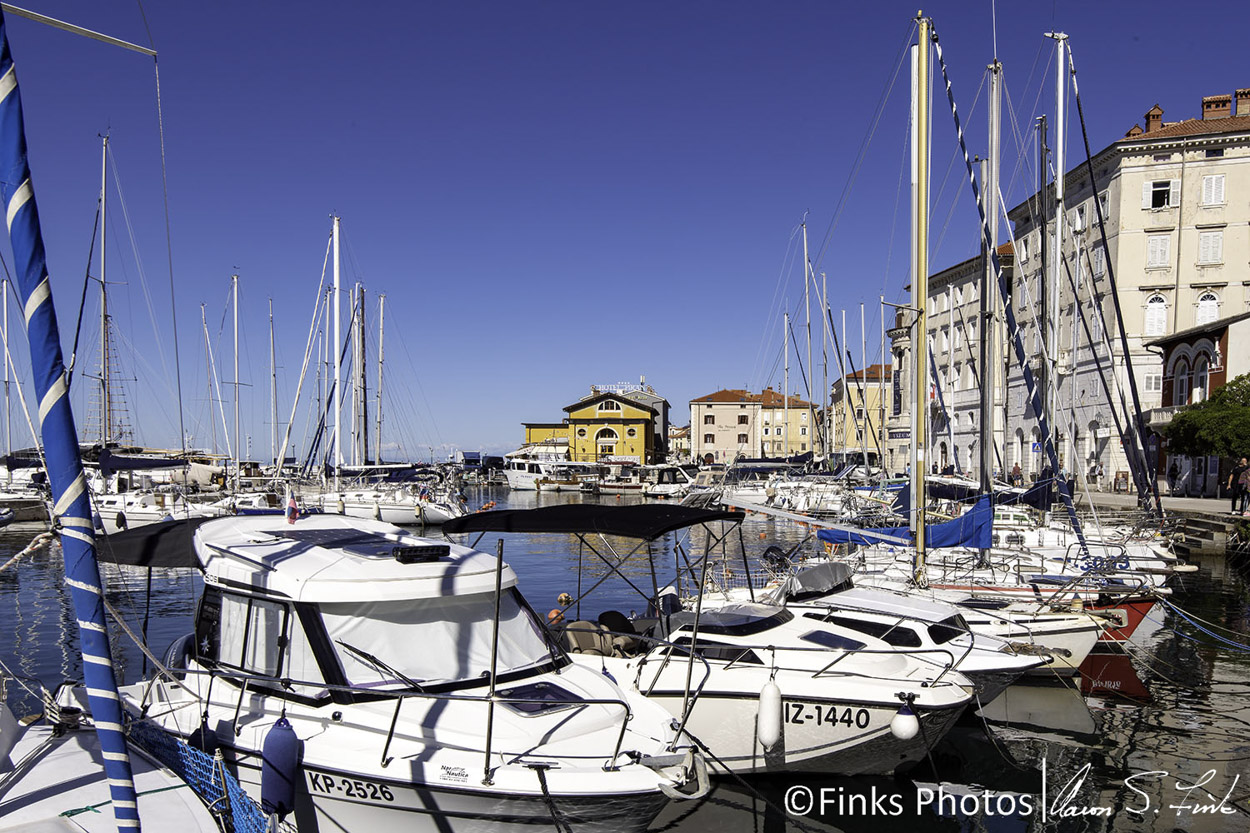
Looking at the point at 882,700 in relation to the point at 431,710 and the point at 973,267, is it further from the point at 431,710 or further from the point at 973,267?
the point at 973,267

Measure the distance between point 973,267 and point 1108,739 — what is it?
59290 mm

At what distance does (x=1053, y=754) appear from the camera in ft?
35.8

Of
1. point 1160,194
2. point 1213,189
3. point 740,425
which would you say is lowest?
point 740,425

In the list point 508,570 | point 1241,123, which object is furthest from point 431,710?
point 1241,123

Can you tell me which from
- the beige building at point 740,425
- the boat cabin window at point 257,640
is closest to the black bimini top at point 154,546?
the boat cabin window at point 257,640

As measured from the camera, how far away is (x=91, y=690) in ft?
14.3

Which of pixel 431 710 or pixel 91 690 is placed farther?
pixel 431 710

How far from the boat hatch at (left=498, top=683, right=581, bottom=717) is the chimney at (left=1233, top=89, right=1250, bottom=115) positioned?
5914 centimetres

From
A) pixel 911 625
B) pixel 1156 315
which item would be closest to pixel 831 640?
pixel 911 625

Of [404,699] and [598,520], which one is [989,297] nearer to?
[598,520]

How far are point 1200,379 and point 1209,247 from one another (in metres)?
12.3

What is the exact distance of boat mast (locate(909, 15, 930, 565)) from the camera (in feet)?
48.0

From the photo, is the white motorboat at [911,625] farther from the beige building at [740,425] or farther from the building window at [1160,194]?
the beige building at [740,425]

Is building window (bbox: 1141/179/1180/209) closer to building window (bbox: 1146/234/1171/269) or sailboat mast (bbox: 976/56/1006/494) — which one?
building window (bbox: 1146/234/1171/269)
